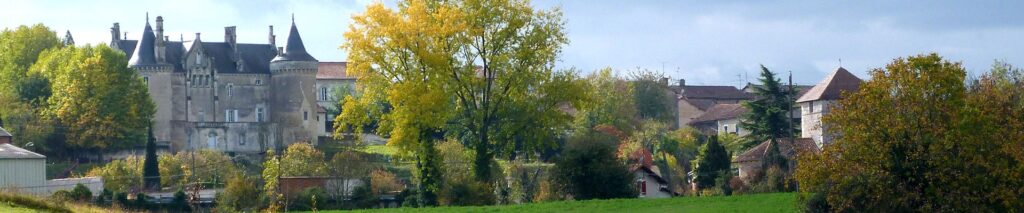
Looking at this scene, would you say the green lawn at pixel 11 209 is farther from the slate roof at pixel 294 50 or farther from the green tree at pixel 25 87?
the slate roof at pixel 294 50

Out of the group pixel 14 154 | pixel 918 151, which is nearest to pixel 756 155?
pixel 14 154

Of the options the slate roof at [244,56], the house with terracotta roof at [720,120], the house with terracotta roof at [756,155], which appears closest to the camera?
the house with terracotta roof at [756,155]

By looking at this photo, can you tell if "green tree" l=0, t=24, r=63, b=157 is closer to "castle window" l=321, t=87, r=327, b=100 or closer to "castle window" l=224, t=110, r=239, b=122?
"castle window" l=224, t=110, r=239, b=122

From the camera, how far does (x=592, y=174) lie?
5500cm

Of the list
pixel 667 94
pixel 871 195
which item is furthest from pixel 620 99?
pixel 871 195

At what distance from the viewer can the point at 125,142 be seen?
3543 inches

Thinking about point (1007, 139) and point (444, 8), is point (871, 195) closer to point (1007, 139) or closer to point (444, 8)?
point (1007, 139)

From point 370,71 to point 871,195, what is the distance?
17.2 meters

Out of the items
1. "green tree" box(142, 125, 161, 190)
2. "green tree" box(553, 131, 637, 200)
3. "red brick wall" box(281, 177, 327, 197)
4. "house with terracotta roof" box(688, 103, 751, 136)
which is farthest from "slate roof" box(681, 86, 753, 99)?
"green tree" box(553, 131, 637, 200)

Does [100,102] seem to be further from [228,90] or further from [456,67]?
[456,67]

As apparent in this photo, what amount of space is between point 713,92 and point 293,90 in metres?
42.8

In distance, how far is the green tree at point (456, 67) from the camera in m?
53.7

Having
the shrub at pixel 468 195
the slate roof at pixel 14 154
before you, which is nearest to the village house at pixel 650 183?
the shrub at pixel 468 195

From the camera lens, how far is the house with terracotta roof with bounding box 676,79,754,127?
395ft
